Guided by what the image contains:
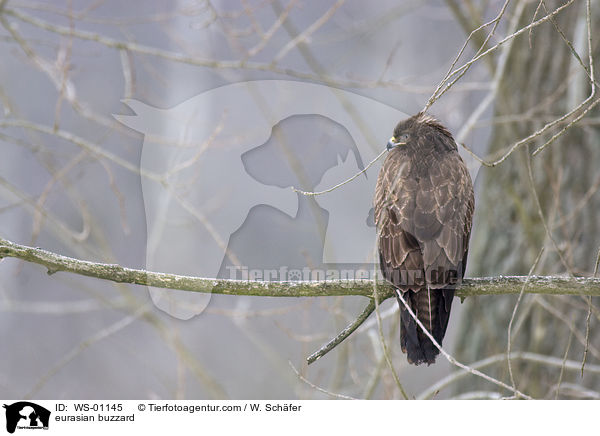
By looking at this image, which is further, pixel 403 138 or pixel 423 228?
pixel 403 138

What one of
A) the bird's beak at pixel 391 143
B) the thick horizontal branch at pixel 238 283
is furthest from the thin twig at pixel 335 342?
the bird's beak at pixel 391 143

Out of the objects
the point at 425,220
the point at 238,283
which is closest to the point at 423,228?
the point at 425,220

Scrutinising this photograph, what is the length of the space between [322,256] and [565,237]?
160 cm

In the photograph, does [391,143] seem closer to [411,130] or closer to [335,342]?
[411,130]

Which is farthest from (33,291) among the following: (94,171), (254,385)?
(254,385)

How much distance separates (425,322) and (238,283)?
0.89m

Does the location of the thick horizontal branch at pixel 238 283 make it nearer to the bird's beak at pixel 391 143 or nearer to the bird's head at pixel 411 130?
the bird's beak at pixel 391 143

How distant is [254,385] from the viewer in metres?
6.36

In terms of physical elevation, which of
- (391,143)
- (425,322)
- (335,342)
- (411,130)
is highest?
(411,130)

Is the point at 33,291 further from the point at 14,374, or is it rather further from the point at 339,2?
the point at 339,2

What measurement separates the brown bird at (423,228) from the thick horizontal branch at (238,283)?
0.22 metres

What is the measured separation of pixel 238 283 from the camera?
305cm

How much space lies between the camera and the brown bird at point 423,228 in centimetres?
327

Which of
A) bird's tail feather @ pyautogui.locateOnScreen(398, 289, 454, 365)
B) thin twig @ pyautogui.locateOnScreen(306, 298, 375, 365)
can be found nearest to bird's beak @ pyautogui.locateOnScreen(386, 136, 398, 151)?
bird's tail feather @ pyautogui.locateOnScreen(398, 289, 454, 365)
